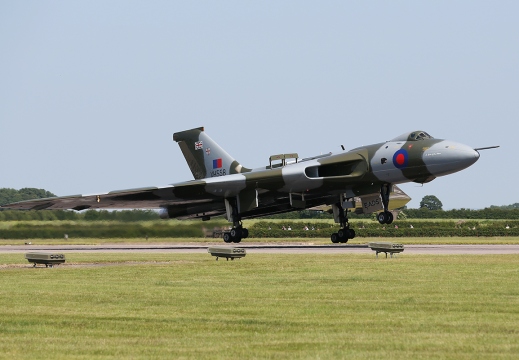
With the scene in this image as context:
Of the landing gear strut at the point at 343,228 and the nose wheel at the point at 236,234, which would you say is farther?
the nose wheel at the point at 236,234

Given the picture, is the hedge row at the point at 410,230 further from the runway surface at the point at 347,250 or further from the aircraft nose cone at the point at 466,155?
the aircraft nose cone at the point at 466,155

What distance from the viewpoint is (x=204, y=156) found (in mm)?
41500

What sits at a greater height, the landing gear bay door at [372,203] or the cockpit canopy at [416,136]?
the cockpit canopy at [416,136]

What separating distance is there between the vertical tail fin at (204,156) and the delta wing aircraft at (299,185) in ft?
0.19

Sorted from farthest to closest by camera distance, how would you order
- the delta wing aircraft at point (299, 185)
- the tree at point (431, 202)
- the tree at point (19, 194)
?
1. the tree at point (431, 202)
2. the tree at point (19, 194)
3. the delta wing aircraft at point (299, 185)

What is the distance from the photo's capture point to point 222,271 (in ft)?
68.4

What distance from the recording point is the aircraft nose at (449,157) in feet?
105

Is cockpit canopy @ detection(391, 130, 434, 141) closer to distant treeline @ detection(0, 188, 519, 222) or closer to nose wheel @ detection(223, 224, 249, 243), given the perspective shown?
nose wheel @ detection(223, 224, 249, 243)

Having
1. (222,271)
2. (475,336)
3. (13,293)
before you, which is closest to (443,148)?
(222,271)

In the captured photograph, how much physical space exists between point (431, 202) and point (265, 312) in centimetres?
10846

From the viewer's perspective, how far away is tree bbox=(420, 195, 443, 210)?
116175mm

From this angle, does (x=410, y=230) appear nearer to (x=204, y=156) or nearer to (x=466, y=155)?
(x=204, y=156)

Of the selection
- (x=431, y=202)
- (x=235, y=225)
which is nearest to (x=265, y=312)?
(x=235, y=225)

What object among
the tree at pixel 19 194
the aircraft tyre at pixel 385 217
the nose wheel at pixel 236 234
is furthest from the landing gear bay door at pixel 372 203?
the tree at pixel 19 194
